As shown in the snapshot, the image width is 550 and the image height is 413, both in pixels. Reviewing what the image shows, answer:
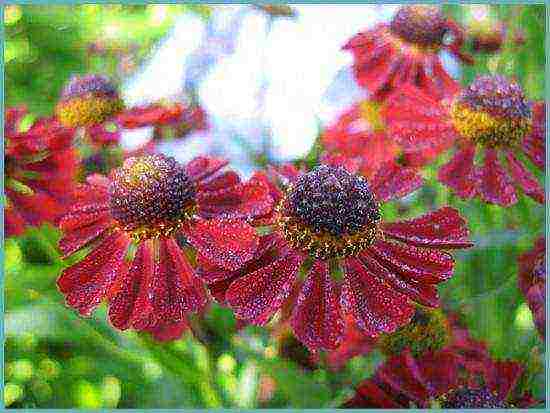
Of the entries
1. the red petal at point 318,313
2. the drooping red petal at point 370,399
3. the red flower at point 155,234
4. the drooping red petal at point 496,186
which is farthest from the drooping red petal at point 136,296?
the drooping red petal at point 496,186

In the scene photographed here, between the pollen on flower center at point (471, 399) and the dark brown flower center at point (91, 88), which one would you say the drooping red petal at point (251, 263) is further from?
the dark brown flower center at point (91, 88)

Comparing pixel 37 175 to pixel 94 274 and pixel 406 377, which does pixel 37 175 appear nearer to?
pixel 94 274

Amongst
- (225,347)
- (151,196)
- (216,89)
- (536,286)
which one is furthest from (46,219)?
(536,286)

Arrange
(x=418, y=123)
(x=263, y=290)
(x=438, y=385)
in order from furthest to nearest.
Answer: (x=418, y=123) → (x=438, y=385) → (x=263, y=290)

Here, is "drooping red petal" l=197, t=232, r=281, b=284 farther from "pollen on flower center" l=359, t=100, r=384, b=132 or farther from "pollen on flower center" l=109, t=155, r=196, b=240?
"pollen on flower center" l=359, t=100, r=384, b=132

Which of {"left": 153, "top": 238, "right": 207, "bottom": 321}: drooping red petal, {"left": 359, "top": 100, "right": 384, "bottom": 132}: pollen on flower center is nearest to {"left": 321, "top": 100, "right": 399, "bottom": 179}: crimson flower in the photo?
A: {"left": 359, "top": 100, "right": 384, "bottom": 132}: pollen on flower center

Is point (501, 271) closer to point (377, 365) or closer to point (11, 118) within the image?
point (377, 365)


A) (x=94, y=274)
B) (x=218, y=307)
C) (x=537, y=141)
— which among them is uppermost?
(x=537, y=141)

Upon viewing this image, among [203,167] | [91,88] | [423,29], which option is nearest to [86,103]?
[91,88]
